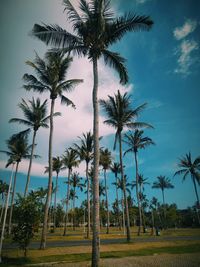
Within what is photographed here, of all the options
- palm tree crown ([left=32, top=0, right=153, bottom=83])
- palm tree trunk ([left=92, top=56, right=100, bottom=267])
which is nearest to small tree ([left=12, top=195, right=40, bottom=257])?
palm tree trunk ([left=92, top=56, right=100, bottom=267])

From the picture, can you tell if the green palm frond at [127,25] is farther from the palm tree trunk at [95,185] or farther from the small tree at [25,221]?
the small tree at [25,221]

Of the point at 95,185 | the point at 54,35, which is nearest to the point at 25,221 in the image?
the point at 95,185

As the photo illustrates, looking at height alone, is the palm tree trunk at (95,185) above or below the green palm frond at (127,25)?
below

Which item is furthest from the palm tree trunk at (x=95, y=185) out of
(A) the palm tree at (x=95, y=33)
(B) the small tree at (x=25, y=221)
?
(B) the small tree at (x=25, y=221)

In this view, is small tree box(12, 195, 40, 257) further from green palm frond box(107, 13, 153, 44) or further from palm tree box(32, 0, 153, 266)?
green palm frond box(107, 13, 153, 44)

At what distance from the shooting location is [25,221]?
1146 cm

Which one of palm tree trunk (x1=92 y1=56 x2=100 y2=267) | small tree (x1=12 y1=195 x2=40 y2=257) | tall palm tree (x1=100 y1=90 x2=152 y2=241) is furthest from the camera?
tall palm tree (x1=100 y1=90 x2=152 y2=241)

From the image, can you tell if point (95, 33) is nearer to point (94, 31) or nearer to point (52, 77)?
point (94, 31)

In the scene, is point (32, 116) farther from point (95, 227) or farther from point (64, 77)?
point (95, 227)

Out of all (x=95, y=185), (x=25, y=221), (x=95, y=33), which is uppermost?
(x=95, y=33)

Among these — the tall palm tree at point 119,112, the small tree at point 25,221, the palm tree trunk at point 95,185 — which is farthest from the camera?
the tall palm tree at point 119,112

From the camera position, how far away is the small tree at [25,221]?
36.6 feet

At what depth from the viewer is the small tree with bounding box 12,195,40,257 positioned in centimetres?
1114

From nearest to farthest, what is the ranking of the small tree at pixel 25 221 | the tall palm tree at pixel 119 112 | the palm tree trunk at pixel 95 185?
the palm tree trunk at pixel 95 185, the small tree at pixel 25 221, the tall palm tree at pixel 119 112
